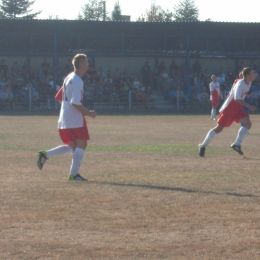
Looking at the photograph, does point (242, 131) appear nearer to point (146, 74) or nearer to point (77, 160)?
point (77, 160)

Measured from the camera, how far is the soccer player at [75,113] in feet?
28.4

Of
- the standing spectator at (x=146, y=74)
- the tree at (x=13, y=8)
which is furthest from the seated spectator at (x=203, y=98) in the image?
the tree at (x=13, y=8)

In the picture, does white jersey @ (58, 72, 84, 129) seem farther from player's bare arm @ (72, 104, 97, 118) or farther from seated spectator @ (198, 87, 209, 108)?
seated spectator @ (198, 87, 209, 108)

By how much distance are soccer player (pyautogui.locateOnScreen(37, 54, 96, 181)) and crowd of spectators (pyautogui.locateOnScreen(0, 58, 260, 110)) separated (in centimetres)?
2448

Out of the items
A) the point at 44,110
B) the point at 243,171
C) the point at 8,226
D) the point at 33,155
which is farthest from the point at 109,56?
the point at 8,226

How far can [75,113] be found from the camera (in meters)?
8.88

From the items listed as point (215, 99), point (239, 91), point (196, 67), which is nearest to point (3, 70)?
point (196, 67)

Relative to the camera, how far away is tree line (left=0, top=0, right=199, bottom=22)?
84812 millimetres

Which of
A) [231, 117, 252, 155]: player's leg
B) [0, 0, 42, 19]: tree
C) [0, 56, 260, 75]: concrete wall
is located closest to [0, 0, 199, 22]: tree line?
[0, 0, 42, 19]: tree

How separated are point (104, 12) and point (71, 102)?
7181 centimetres

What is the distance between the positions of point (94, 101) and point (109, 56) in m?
7.50

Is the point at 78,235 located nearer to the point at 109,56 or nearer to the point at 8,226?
the point at 8,226

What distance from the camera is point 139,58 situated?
41531 mm

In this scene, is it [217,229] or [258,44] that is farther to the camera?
[258,44]
